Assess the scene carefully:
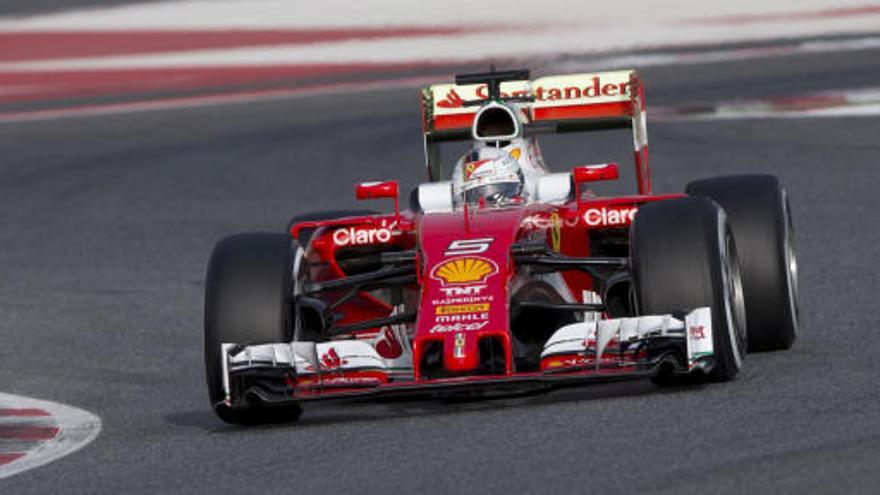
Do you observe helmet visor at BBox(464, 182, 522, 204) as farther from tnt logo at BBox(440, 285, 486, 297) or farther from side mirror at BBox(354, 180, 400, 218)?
tnt logo at BBox(440, 285, 486, 297)

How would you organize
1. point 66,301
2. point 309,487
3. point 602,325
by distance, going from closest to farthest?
point 309,487, point 602,325, point 66,301

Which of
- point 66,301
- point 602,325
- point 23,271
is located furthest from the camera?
point 23,271

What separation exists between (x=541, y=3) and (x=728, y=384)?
19.9 meters

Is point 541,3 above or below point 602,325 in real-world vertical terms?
above

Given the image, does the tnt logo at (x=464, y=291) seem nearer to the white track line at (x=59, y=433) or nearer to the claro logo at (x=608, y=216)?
the claro logo at (x=608, y=216)

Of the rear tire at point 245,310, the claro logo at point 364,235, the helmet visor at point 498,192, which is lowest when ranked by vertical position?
the rear tire at point 245,310

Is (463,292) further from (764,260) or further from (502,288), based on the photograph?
(764,260)

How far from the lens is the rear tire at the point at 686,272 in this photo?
9.24 m

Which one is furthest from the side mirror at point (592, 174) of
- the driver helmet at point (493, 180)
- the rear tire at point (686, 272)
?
the rear tire at point (686, 272)

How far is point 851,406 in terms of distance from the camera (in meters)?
8.63

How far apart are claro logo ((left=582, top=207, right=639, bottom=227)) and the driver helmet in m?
0.46

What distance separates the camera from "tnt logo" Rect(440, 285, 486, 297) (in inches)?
369

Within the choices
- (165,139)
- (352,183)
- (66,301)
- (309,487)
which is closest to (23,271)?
(66,301)

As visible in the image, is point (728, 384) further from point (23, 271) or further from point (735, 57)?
point (735, 57)
